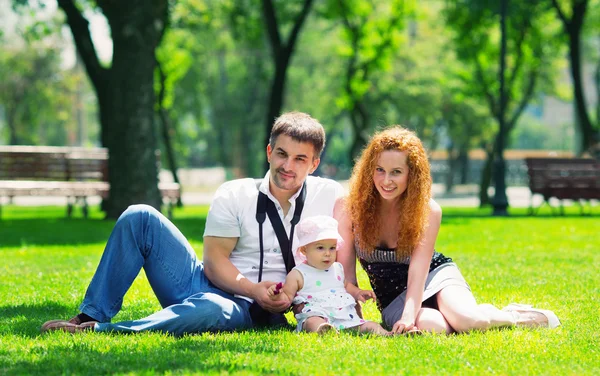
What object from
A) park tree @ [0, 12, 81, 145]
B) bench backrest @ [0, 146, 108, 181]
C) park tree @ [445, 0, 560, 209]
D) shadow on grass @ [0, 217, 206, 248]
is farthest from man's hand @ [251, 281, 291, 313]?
park tree @ [0, 12, 81, 145]

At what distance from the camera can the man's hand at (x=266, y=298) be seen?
17.1ft

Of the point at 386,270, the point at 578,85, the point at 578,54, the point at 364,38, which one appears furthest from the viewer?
the point at 364,38

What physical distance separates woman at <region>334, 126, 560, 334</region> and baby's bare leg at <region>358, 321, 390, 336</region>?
0.09 metres

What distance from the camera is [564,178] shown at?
755 inches

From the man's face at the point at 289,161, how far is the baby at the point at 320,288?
262 mm

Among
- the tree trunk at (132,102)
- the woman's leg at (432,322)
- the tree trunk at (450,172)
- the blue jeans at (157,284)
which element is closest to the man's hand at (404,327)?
the woman's leg at (432,322)

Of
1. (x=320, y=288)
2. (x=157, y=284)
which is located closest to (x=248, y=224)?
(x=320, y=288)

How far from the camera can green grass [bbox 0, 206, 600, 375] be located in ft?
14.3

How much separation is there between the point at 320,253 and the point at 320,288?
8.9 inches

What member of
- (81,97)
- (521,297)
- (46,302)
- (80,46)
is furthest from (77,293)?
(81,97)

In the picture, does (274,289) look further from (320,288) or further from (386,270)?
(386,270)

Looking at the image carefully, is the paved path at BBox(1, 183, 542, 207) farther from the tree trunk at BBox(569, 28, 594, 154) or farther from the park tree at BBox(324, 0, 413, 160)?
the park tree at BBox(324, 0, 413, 160)

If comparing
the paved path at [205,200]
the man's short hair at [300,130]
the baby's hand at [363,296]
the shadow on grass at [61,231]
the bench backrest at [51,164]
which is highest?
the man's short hair at [300,130]

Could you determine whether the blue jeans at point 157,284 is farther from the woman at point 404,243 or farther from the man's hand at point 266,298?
the woman at point 404,243
